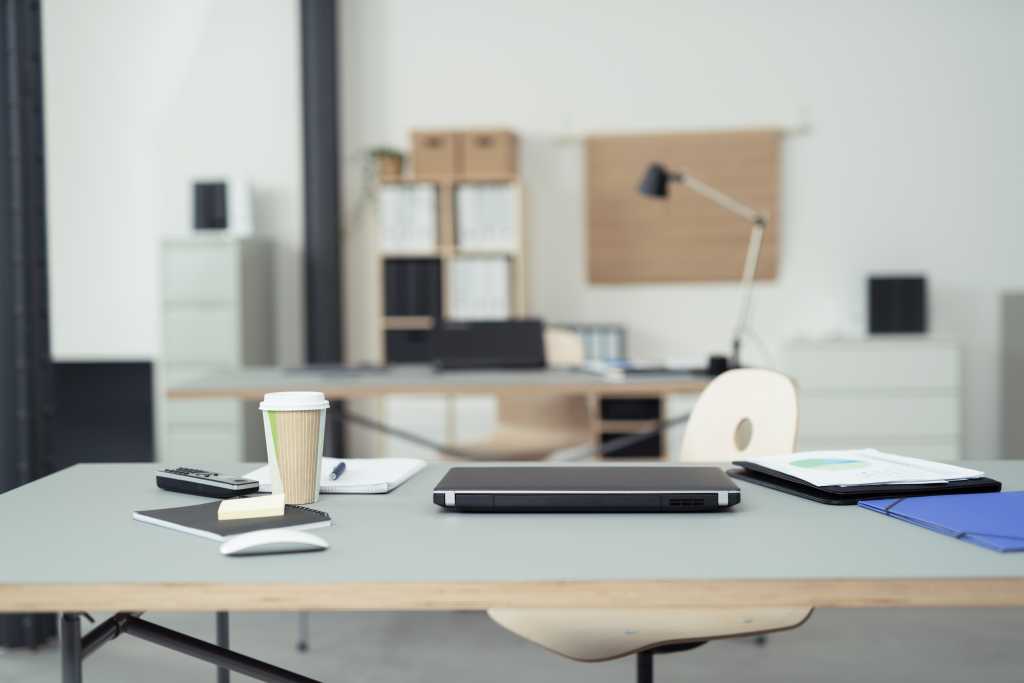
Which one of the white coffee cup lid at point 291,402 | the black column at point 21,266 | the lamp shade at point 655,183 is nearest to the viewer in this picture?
the white coffee cup lid at point 291,402

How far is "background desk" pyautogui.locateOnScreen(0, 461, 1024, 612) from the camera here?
90cm

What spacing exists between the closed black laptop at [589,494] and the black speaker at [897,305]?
159 inches

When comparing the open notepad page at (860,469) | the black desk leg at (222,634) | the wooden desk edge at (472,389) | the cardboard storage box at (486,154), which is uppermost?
the cardboard storage box at (486,154)

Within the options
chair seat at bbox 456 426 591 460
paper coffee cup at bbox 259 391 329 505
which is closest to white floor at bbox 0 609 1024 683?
chair seat at bbox 456 426 591 460

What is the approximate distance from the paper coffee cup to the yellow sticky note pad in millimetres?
105

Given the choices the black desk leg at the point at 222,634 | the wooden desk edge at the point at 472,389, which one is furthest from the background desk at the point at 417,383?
the black desk leg at the point at 222,634

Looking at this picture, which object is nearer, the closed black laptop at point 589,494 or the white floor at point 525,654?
the closed black laptop at point 589,494

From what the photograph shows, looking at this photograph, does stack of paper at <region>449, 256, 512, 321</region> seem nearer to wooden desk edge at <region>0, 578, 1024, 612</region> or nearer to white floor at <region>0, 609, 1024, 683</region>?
white floor at <region>0, 609, 1024, 683</region>

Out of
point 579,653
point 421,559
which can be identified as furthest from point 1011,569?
point 579,653

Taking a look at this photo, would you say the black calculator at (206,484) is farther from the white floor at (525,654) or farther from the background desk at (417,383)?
the background desk at (417,383)

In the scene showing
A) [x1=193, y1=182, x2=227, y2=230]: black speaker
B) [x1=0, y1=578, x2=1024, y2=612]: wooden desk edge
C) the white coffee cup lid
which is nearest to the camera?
[x1=0, y1=578, x2=1024, y2=612]: wooden desk edge

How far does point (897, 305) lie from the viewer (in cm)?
498

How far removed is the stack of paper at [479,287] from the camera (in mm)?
4906

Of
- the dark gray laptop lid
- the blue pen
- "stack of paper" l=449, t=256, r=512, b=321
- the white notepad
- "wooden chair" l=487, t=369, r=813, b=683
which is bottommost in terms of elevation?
"wooden chair" l=487, t=369, r=813, b=683
